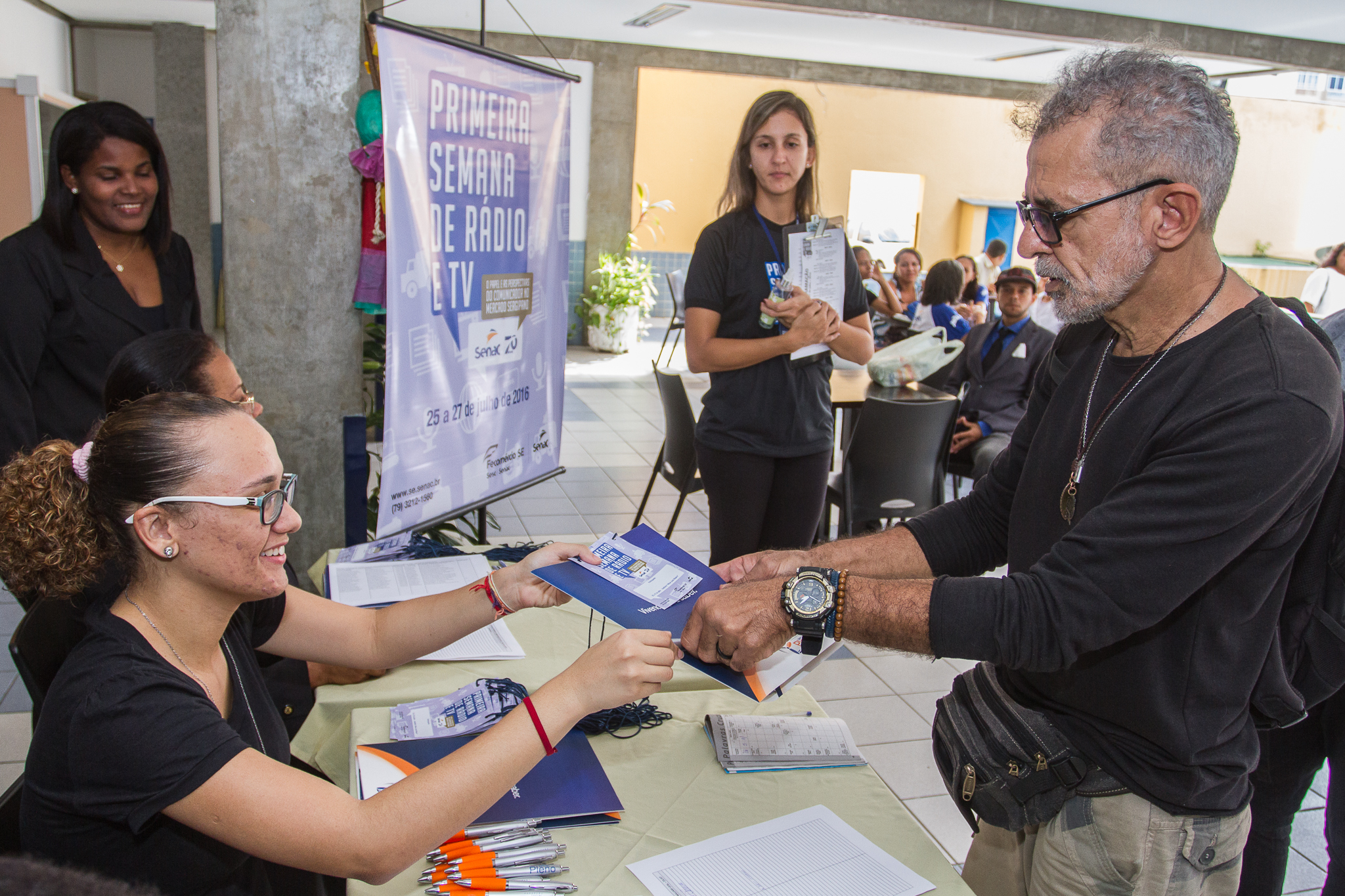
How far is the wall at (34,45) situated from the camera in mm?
8664

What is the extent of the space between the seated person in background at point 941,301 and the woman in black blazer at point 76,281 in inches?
217

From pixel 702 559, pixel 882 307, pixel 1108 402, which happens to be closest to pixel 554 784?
pixel 1108 402

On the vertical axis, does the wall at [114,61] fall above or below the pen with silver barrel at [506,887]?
above

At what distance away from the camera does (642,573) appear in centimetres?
156

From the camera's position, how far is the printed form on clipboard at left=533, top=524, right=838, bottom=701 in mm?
1359

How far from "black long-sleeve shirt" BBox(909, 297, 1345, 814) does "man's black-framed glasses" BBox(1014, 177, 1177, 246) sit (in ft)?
0.69

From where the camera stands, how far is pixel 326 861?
115 centimetres

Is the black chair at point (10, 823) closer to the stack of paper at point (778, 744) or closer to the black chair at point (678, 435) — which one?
the stack of paper at point (778, 744)

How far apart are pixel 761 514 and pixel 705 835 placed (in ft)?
5.26

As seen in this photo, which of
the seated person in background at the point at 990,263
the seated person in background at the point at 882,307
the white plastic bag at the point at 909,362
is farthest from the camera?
the seated person in background at the point at 990,263

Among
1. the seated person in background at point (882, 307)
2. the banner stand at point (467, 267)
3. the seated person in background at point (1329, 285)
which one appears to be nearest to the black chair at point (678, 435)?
the banner stand at point (467, 267)

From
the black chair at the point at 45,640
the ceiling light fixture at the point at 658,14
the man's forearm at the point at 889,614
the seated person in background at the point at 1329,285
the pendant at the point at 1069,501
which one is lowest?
the black chair at the point at 45,640

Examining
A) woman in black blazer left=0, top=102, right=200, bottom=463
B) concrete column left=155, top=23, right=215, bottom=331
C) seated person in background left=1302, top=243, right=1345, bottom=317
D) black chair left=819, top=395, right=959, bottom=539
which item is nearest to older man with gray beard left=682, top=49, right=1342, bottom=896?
woman in black blazer left=0, top=102, right=200, bottom=463

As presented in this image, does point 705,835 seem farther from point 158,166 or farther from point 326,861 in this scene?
point 158,166
